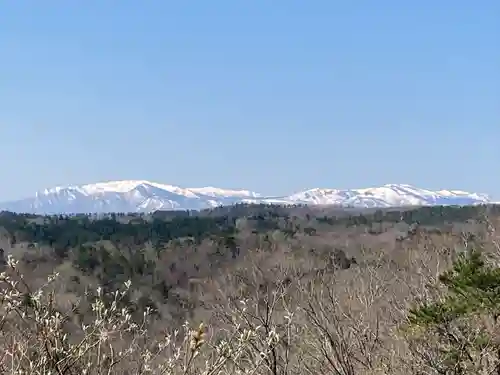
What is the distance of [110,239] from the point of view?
253ft

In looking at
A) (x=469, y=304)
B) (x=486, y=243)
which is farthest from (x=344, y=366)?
(x=486, y=243)

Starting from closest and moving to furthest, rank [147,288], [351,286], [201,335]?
[201,335] < [351,286] < [147,288]

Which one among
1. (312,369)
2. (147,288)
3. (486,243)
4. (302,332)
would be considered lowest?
(147,288)

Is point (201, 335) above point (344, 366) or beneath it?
above

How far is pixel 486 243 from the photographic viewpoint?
13320mm

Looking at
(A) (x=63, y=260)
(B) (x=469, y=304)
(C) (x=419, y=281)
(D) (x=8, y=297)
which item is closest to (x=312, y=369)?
(B) (x=469, y=304)

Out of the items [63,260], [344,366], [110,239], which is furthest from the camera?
[110,239]

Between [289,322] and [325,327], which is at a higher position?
[289,322]

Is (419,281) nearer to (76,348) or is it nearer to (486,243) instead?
(486,243)

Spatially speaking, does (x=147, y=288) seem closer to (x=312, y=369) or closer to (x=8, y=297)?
(x=312, y=369)

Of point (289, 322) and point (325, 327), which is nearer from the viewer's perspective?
point (289, 322)

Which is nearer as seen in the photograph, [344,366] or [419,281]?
[344,366]

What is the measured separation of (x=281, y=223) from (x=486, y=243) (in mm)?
81968

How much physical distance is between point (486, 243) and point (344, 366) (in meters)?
6.70
